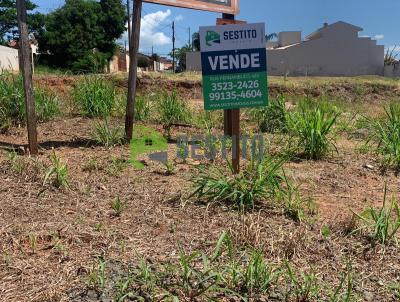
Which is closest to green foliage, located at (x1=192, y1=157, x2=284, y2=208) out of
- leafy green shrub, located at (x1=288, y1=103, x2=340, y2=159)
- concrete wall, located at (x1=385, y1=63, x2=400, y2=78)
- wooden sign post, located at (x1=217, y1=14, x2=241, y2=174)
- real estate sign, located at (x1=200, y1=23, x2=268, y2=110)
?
wooden sign post, located at (x1=217, y1=14, x2=241, y2=174)

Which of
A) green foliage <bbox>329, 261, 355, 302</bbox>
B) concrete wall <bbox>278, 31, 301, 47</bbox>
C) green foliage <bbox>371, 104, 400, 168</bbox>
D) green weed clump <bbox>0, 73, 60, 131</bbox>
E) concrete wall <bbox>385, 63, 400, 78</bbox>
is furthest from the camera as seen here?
concrete wall <bbox>278, 31, 301, 47</bbox>

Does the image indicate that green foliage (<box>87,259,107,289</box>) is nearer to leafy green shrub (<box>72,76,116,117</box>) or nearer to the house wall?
leafy green shrub (<box>72,76,116,117</box>)

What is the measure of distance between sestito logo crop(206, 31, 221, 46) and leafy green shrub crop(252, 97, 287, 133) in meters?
2.85

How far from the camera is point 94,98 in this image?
7.24 meters

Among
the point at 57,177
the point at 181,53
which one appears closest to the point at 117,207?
the point at 57,177

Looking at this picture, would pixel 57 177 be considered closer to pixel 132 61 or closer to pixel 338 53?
pixel 132 61

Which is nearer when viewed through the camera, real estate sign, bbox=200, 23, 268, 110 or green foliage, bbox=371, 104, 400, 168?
real estate sign, bbox=200, 23, 268, 110

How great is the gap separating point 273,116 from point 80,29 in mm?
33919

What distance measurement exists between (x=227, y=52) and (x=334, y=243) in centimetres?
210

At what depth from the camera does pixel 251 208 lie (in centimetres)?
347

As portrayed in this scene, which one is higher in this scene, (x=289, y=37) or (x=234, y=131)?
(x=289, y=37)

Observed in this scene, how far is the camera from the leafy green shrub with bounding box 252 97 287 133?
7.05 meters

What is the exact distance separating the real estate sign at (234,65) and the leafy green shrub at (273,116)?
2.65 meters

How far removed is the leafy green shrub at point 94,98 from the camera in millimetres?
7191
